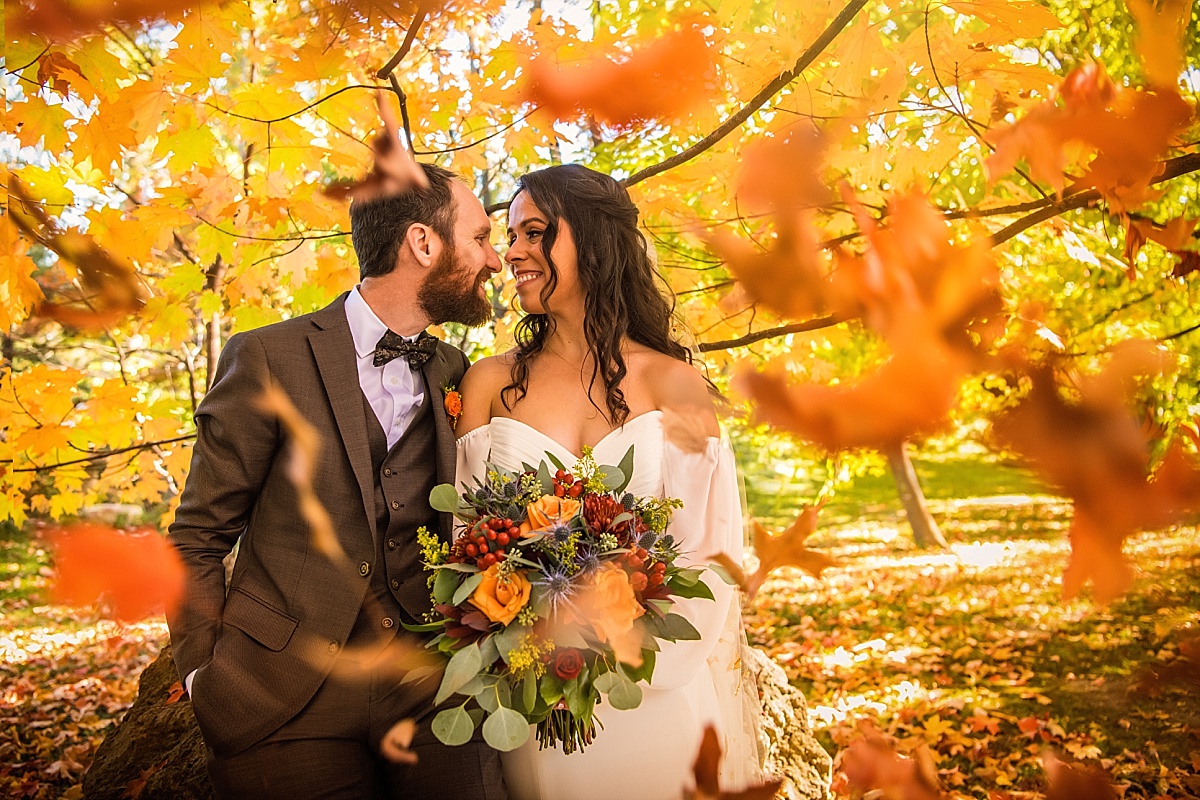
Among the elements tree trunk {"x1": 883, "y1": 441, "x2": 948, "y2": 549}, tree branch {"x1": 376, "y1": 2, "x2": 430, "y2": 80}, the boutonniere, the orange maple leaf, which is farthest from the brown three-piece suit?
tree trunk {"x1": 883, "y1": 441, "x2": 948, "y2": 549}

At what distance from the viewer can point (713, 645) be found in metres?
2.55

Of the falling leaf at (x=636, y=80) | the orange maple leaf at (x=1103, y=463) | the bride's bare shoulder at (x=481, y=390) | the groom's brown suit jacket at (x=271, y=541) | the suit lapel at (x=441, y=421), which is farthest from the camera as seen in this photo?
the falling leaf at (x=636, y=80)

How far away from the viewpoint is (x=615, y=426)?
8.90 feet

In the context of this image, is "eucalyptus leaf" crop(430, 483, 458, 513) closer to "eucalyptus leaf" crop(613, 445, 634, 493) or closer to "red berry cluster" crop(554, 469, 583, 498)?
"red berry cluster" crop(554, 469, 583, 498)

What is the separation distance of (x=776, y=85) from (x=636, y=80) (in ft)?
3.66

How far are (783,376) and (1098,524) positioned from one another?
29cm

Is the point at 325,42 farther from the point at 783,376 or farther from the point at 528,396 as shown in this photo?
the point at 783,376

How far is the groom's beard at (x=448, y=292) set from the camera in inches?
105

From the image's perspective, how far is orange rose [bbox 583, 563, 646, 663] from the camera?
1.77 metres

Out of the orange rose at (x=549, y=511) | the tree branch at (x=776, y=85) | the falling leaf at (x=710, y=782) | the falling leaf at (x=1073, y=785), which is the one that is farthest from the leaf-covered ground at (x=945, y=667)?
the tree branch at (x=776, y=85)

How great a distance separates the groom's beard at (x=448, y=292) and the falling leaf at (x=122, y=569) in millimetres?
1024

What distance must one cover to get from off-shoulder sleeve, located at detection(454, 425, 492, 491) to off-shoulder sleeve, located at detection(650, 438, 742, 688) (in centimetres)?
58

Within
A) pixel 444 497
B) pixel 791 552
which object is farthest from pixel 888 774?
pixel 444 497

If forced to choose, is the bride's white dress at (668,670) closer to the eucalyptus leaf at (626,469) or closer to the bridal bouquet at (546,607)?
the eucalyptus leaf at (626,469)
